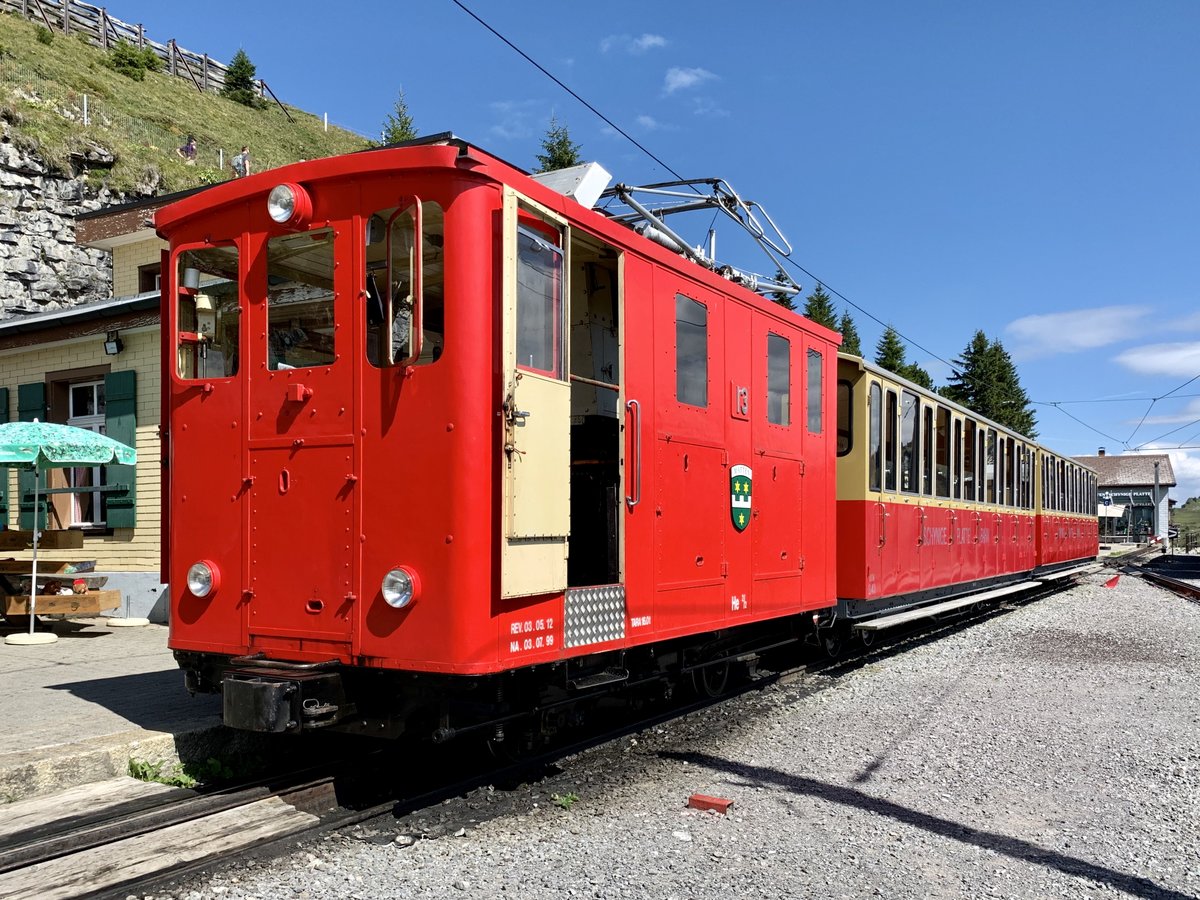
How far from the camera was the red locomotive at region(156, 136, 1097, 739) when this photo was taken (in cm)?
458

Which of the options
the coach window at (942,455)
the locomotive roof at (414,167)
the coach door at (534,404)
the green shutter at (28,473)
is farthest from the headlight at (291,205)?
the green shutter at (28,473)

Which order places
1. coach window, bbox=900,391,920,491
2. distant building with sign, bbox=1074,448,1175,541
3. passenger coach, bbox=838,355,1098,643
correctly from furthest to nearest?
distant building with sign, bbox=1074,448,1175,541 < coach window, bbox=900,391,920,491 < passenger coach, bbox=838,355,1098,643

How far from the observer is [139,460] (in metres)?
12.2

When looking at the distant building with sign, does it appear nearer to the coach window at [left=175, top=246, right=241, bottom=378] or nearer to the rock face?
the rock face

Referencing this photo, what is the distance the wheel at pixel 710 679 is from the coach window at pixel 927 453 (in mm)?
4888

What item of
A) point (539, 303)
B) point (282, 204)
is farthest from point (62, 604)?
point (539, 303)

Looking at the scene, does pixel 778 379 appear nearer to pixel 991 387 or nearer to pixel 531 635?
pixel 531 635

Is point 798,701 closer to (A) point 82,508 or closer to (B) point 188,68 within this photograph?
(A) point 82,508

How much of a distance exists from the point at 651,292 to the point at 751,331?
152cm

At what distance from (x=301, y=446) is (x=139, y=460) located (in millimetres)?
8458

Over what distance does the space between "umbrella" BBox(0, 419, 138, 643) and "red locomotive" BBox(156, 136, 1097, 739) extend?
518 centimetres

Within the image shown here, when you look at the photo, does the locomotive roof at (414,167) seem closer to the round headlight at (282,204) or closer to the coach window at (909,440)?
the round headlight at (282,204)

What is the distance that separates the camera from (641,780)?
5645mm

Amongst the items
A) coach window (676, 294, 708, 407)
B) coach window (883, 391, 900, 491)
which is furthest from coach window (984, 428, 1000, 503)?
coach window (676, 294, 708, 407)
